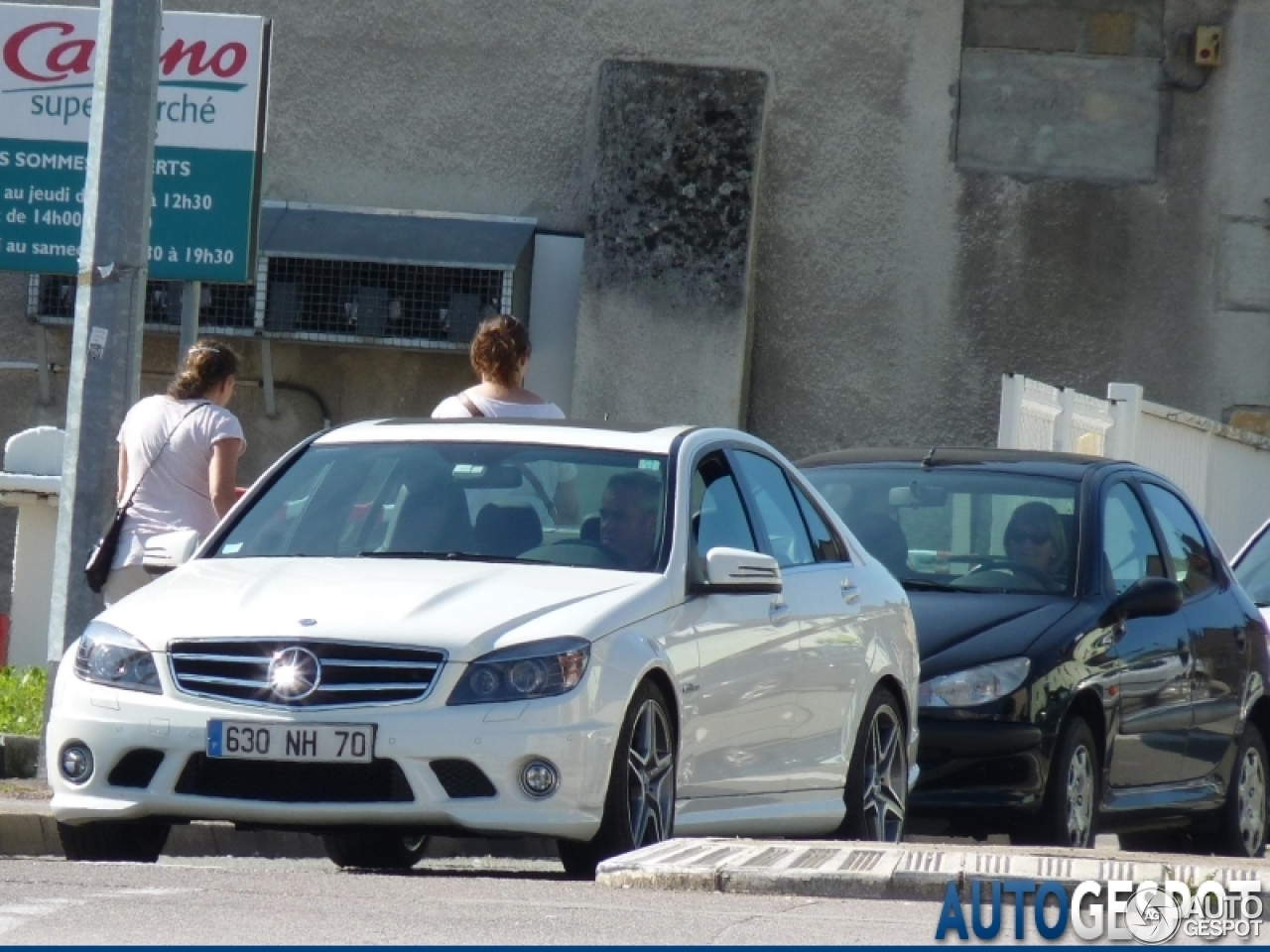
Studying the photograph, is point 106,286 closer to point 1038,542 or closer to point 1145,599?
point 1038,542

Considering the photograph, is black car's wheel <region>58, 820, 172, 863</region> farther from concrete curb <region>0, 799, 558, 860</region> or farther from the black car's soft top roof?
the black car's soft top roof

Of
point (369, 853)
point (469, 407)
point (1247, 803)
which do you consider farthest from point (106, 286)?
point (1247, 803)

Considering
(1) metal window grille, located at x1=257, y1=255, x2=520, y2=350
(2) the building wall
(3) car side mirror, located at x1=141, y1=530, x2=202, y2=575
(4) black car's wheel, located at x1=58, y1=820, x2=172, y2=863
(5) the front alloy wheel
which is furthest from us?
(2) the building wall

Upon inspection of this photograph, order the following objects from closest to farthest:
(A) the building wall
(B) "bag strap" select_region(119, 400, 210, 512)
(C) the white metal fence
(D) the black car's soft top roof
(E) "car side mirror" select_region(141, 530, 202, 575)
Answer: (E) "car side mirror" select_region(141, 530, 202, 575)
(B) "bag strap" select_region(119, 400, 210, 512)
(D) the black car's soft top roof
(C) the white metal fence
(A) the building wall

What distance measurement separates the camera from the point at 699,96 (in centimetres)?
1816

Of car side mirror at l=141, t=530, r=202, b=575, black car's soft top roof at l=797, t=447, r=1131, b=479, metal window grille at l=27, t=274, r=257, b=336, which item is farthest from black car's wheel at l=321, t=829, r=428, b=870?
metal window grille at l=27, t=274, r=257, b=336

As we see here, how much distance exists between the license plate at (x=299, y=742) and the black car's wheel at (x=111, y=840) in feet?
1.67

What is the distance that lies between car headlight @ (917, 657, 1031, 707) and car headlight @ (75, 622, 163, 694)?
124 inches

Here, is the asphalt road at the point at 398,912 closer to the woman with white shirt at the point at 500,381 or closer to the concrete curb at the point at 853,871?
the concrete curb at the point at 853,871

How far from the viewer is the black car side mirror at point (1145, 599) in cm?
970

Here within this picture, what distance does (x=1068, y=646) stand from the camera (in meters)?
9.30

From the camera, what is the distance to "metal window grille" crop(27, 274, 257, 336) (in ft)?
59.1

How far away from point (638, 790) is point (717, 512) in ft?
4.23

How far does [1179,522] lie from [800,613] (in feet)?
10.4
